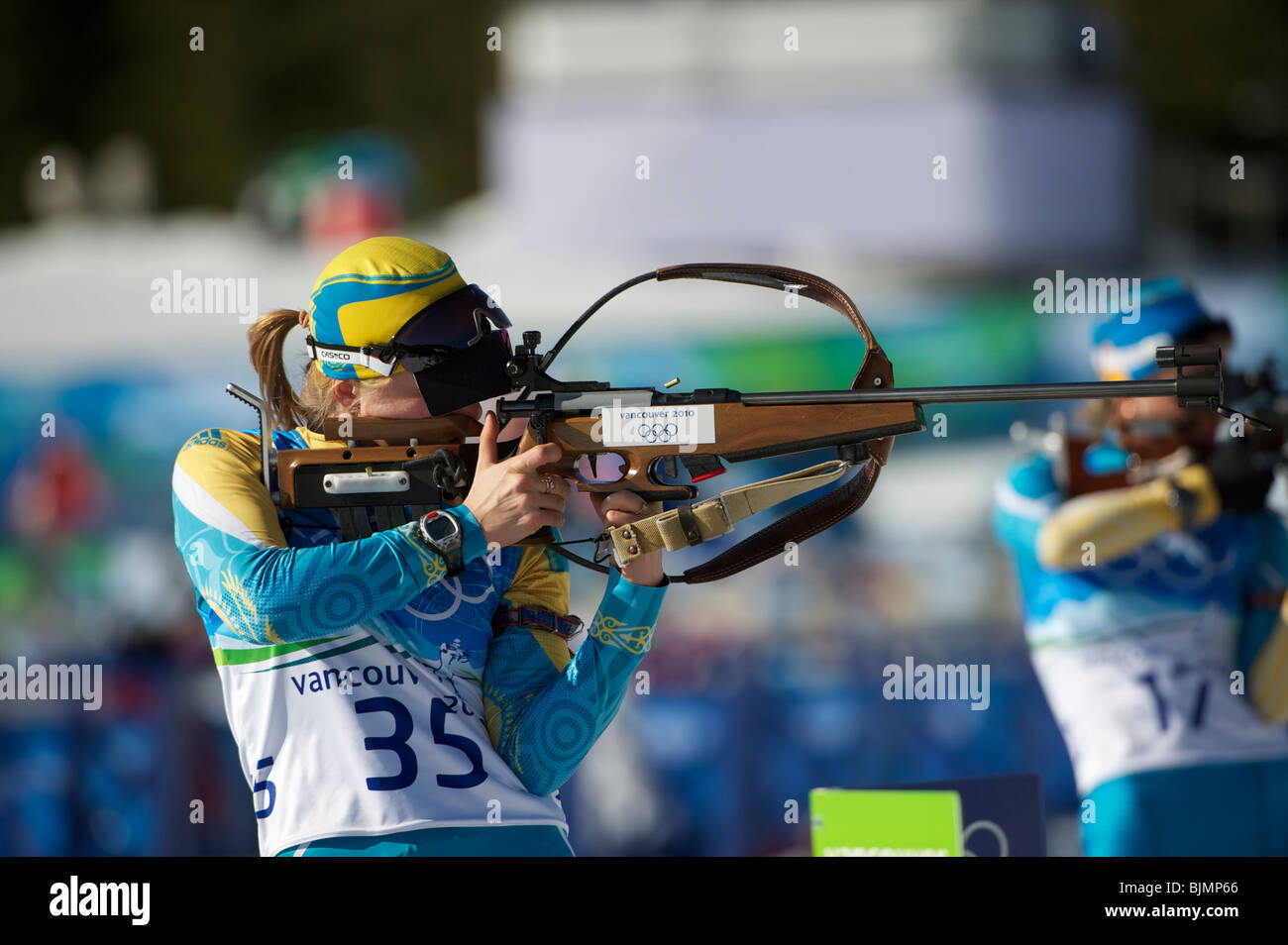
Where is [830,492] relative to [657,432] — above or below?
below

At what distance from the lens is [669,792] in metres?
6.95

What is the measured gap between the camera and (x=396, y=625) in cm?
242

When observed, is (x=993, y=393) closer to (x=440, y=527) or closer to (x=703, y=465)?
(x=703, y=465)

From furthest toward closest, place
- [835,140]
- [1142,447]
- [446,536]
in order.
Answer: [835,140], [1142,447], [446,536]

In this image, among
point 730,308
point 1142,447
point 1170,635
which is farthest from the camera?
point 730,308

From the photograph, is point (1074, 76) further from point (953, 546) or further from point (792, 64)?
point (953, 546)

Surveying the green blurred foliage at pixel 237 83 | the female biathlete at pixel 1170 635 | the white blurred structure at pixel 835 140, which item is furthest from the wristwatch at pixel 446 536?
the green blurred foliage at pixel 237 83

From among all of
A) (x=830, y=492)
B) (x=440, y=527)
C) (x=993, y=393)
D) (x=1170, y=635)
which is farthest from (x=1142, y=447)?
(x=440, y=527)

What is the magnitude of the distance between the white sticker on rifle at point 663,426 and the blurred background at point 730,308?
241 centimetres

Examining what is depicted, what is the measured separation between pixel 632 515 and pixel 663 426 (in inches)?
6.0

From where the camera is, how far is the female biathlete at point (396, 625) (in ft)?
7.55

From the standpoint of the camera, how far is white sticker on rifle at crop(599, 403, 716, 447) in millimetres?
2486
